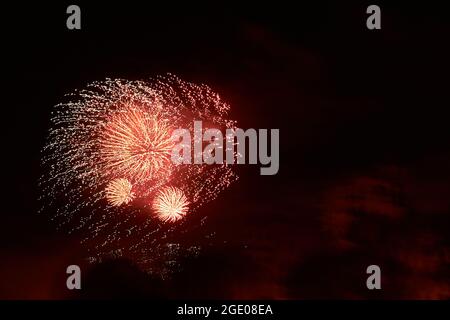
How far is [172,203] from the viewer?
7691 mm

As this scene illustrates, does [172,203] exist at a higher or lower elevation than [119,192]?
lower

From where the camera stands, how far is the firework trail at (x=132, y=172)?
732 centimetres

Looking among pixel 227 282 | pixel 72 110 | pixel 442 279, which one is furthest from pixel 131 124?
pixel 442 279

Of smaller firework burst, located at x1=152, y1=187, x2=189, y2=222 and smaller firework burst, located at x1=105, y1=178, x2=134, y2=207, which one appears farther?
smaller firework burst, located at x1=152, y1=187, x2=189, y2=222

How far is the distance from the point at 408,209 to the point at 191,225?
333cm

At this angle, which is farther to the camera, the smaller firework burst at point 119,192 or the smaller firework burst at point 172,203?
the smaller firework burst at point 172,203

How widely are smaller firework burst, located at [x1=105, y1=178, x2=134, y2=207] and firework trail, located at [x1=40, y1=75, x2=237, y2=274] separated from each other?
0.01 meters

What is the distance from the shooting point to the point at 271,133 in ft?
26.0

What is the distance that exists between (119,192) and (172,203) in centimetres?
80

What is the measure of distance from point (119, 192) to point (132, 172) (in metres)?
0.47

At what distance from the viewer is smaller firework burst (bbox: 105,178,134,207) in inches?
295

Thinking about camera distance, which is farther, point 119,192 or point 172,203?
point 172,203

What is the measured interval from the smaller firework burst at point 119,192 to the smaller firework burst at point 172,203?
1.34 ft
